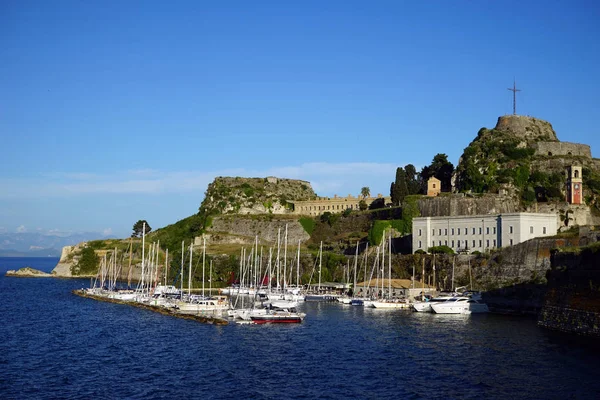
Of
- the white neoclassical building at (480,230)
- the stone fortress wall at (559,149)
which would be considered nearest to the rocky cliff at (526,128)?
the stone fortress wall at (559,149)

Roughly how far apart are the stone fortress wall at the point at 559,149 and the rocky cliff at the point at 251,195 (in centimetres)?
5190

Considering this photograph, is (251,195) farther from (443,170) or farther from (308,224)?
(443,170)

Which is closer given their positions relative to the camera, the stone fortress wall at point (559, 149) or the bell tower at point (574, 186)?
the bell tower at point (574, 186)

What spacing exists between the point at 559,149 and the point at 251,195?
59.5 meters

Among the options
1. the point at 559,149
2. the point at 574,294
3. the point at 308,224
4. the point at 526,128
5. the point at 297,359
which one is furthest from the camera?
the point at 308,224

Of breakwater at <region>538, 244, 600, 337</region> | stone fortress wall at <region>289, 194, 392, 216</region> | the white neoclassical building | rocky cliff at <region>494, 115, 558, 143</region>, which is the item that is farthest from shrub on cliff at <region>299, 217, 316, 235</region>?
breakwater at <region>538, 244, 600, 337</region>

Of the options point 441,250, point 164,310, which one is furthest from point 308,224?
point 164,310

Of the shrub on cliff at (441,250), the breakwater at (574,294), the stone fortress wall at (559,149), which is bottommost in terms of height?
the breakwater at (574,294)

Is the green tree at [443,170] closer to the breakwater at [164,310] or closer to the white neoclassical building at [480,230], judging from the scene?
the white neoclassical building at [480,230]

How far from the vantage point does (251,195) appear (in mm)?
140875

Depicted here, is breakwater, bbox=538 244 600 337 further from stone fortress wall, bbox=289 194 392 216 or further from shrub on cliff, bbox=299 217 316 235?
stone fortress wall, bbox=289 194 392 216

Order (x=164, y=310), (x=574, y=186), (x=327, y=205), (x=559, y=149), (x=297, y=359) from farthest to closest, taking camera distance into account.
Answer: (x=327, y=205)
(x=559, y=149)
(x=574, y=186)
(x=164, y=310)
(x=297, y=359)

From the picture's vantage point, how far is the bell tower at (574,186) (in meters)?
93.7

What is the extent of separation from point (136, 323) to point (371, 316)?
2247 cm
